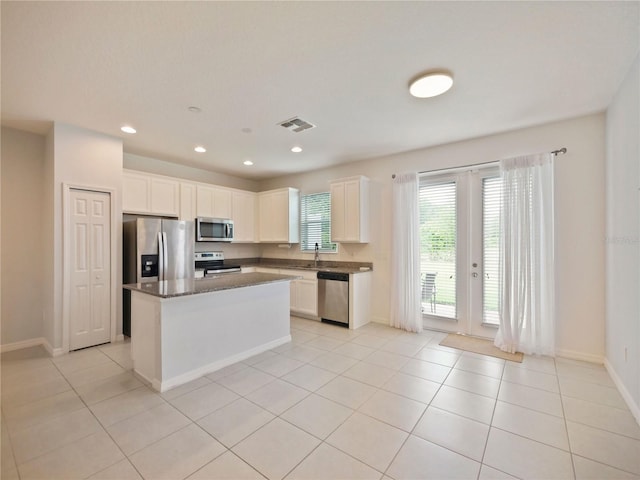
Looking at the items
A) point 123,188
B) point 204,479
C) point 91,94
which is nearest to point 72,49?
point 91,94

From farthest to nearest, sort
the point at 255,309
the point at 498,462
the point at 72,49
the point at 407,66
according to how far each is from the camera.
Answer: the point at 255,309 → the point at 407,66 → the point at 72,49 → the point at 498,462

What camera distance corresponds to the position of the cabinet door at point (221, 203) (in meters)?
5.40

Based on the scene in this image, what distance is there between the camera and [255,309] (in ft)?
11.4

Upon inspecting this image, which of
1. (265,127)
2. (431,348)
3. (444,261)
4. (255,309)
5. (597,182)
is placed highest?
(265,127)

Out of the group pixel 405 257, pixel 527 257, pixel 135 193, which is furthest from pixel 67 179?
pixel 527 257

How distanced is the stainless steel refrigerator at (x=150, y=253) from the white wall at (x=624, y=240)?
510 cm

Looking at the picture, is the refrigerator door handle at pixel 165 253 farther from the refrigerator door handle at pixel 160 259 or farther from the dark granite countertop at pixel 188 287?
the dark granite countertop at pixel 188 287

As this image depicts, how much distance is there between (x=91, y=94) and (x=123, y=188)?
1673 mm

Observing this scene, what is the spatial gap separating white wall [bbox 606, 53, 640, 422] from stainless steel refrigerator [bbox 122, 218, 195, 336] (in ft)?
16.7

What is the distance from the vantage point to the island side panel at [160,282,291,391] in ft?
8.79

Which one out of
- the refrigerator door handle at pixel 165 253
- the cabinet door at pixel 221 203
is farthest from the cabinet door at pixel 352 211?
the refrigerator door handle at pixel 165 253

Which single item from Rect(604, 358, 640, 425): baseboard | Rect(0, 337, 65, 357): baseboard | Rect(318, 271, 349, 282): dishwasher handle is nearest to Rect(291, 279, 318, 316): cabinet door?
Rect(318, 271, 349, 282): dishwasher handle

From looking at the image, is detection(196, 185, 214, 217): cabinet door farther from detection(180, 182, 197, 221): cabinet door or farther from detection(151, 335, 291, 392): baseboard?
detection(151, 335, 291, 392): baseboard

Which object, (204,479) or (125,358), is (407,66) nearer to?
(204,479)
